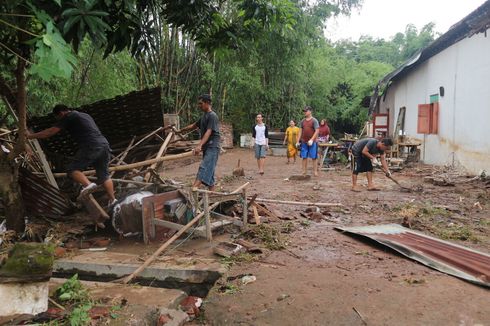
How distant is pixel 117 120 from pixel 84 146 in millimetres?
1223

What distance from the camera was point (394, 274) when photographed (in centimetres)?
394

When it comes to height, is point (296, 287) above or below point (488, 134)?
below

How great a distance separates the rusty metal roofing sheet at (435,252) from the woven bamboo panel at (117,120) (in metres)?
3.35

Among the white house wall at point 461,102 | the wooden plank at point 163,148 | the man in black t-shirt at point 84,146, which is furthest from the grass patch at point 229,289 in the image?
the white house wall at point 461,102

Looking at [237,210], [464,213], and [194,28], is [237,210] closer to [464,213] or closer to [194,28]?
[194,28]

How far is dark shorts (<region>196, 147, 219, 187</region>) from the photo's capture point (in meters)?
5.74

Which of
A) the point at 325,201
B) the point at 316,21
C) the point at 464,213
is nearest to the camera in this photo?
the point at 464,213

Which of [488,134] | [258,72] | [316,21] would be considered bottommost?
[488,134]

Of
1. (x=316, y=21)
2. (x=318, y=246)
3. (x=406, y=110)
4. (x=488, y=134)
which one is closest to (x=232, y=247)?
(x=318, y=246)

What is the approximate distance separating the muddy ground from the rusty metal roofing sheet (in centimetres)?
10

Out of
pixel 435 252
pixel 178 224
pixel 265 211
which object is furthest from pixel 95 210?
pixel 435 252

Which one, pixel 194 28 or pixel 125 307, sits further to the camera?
pixel 194 28

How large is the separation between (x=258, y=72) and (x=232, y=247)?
16632mm

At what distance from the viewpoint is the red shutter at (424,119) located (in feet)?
44.4
